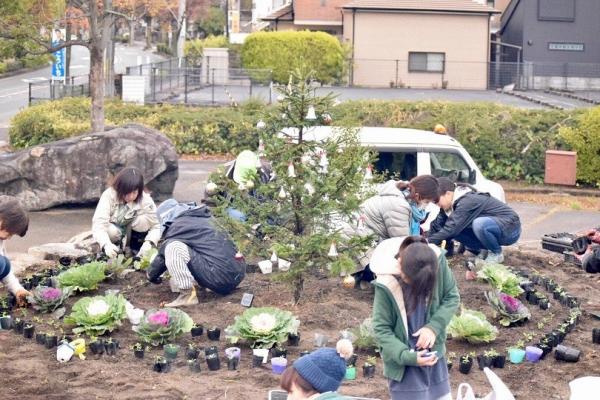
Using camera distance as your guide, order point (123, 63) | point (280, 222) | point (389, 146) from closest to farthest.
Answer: point (280, 222)
point (389, 146)
point (123, 63)

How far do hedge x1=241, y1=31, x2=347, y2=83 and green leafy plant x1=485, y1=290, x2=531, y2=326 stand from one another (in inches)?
1206

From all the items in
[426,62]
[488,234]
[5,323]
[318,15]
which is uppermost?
[318,15]

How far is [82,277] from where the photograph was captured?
9836mm

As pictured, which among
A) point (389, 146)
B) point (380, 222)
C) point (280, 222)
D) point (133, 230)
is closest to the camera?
point (280, 222)

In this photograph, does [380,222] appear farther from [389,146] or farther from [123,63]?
[123,63]

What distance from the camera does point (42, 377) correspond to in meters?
7.65

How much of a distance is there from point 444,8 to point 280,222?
34.5 metres

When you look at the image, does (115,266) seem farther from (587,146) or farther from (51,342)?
(587,146)

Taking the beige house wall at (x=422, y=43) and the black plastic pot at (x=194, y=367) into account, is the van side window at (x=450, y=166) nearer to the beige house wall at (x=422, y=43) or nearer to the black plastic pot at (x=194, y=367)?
the black plastic pot at (x=194, y=367)

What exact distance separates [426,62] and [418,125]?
22.6 meters

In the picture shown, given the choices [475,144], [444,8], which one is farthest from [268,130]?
[444,8]

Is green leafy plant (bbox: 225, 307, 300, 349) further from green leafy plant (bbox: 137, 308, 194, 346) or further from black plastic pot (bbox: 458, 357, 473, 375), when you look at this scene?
black plastic pot (bbox: 458, 357, 473, 375)

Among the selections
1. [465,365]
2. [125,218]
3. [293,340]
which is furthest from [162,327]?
[125,218]

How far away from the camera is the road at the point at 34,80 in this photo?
112ft
